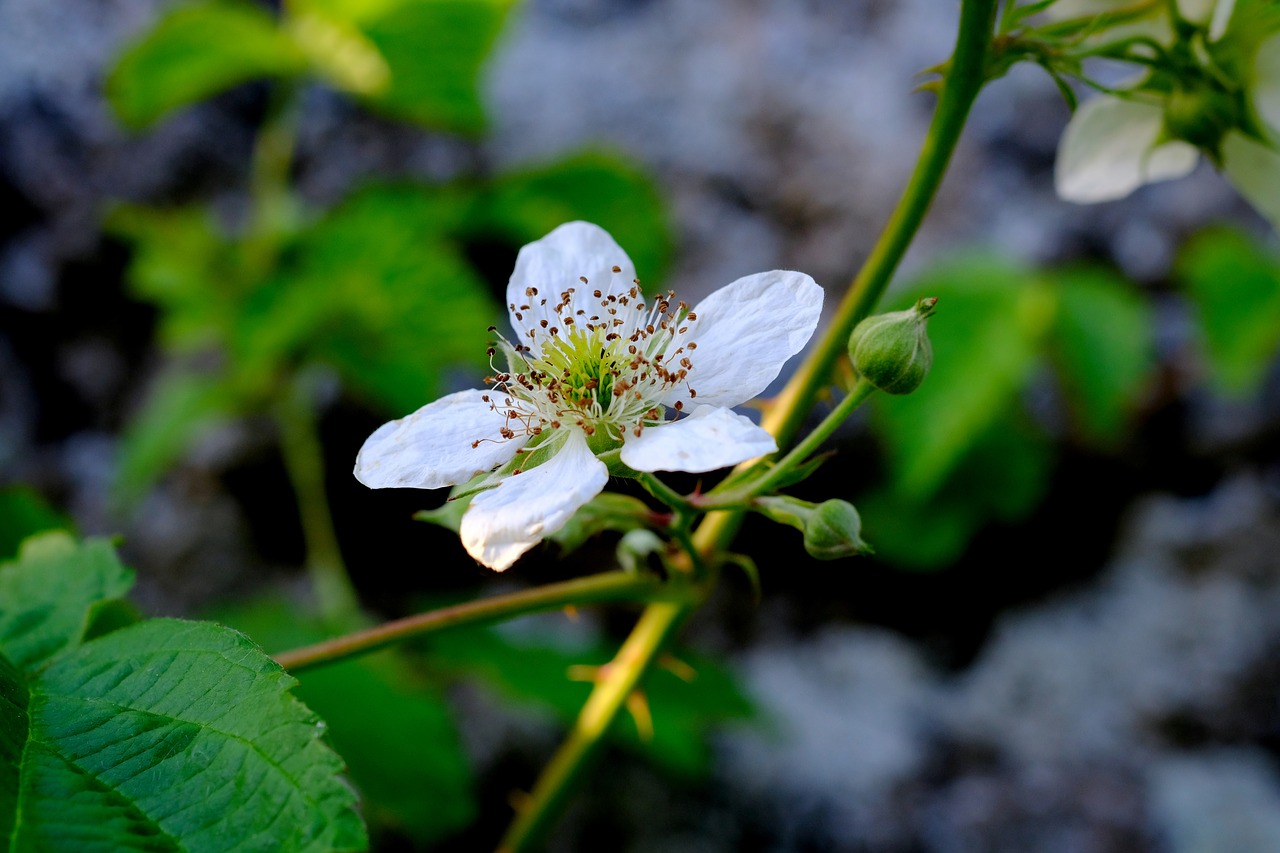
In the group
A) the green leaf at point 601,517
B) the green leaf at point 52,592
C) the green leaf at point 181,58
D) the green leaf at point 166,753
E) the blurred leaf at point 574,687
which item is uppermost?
the green leaf at point 181,58

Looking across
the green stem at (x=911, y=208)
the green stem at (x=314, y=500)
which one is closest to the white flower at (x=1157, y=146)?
the green stem at (x=911, y=208)

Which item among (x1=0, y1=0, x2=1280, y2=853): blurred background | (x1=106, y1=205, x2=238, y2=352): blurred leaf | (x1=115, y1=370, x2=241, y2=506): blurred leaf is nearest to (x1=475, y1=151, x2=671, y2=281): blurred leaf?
(x1=0, y1=0, x2=1280, y2=853): blurred background

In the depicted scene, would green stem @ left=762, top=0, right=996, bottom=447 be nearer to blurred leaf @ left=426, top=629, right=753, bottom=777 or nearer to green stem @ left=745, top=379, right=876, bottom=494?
green stem @ left=745, top=379, right=876, bottom=494

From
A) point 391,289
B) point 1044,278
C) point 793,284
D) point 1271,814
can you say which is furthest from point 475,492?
point 1271,814

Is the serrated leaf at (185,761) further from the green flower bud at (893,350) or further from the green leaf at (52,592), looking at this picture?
the green flower bud at (893,350)

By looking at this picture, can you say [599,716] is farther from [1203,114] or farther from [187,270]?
[187,270]

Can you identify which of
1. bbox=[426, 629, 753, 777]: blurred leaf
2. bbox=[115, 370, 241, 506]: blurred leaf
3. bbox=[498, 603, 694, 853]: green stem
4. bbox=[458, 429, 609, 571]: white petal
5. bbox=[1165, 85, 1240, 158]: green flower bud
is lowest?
bbox=[426, 629, 753, 777]: blurred leaf
